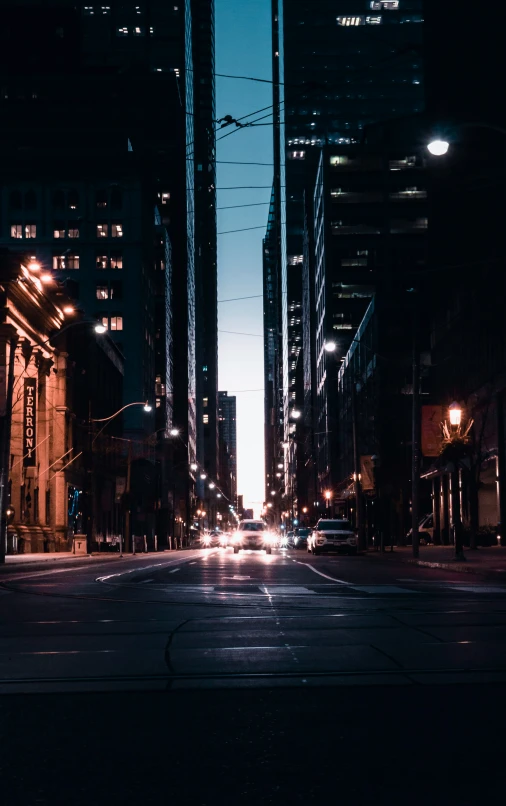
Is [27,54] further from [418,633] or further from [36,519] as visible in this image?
[418,633]

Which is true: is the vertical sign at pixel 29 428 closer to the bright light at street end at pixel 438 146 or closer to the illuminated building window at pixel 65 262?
the bright light at street end at pixel 438 146

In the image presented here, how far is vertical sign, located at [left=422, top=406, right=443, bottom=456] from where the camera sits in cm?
4700

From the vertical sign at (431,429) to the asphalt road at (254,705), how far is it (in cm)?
3253

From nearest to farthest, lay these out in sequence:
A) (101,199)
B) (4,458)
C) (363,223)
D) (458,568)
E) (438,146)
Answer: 1. (438,146)
2. (458,568)
3. (4,458)
4. (101,199)
5. (363,223)

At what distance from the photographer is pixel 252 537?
2613 inches

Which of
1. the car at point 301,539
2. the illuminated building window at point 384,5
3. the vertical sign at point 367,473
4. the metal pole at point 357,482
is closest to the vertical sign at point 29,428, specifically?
the metal pole at point 357,482

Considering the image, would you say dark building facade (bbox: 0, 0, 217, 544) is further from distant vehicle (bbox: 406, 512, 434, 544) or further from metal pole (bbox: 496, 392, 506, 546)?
metal pole (bbox: 496, 392, 506, 546)

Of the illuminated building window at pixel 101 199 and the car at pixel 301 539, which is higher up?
the illuminated building window at pixel 101 199

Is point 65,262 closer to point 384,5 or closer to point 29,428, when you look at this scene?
point 29,428

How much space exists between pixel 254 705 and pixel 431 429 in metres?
41.8

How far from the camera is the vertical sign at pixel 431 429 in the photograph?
154ft

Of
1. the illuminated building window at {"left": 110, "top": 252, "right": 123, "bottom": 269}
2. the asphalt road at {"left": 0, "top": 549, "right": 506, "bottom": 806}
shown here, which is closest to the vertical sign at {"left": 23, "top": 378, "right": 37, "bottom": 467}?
the asphalt road at {"left": 0, "top": 549, "right": 506, "bottom": 806}

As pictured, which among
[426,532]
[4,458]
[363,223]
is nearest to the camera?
[4,458]

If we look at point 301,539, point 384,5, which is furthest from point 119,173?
point 384,5
